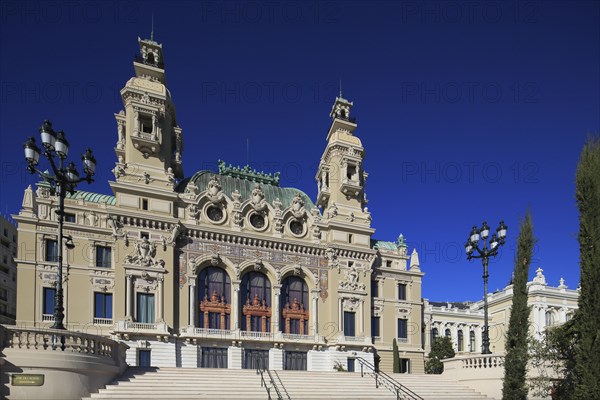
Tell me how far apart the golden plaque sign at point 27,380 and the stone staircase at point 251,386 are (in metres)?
3.23

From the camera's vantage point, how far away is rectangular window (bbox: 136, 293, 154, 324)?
36438 mm

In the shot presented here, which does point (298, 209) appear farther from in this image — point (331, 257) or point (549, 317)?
point (549, 317)

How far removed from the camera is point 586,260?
1856 cm

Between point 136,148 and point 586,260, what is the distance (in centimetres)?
3369

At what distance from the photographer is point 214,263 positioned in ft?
132

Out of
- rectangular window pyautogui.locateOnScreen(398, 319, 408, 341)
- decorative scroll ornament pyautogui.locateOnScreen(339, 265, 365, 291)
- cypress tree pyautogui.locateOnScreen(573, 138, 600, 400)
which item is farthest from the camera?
rectangular window pyautogui.locateOnScreen(398, 319, 408, 341)

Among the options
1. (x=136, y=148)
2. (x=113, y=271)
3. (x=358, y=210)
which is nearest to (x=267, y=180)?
(x=358, y=210)

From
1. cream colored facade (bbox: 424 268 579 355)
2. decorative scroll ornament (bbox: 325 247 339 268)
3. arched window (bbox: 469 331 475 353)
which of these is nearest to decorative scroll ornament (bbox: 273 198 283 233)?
decorative scroll ornament (bbox: 325 247 339 268)

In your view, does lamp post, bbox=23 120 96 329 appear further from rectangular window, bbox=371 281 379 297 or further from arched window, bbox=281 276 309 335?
rectangular window, bbox=371 281 379 297

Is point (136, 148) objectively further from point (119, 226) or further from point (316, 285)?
point (316, 285)

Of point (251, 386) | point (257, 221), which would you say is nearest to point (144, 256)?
point (257, 221)

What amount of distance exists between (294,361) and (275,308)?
477cm

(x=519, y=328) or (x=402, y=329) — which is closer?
(x=519, y=328)

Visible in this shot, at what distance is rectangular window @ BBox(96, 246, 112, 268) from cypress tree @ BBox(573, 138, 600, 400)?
32.0 metres
